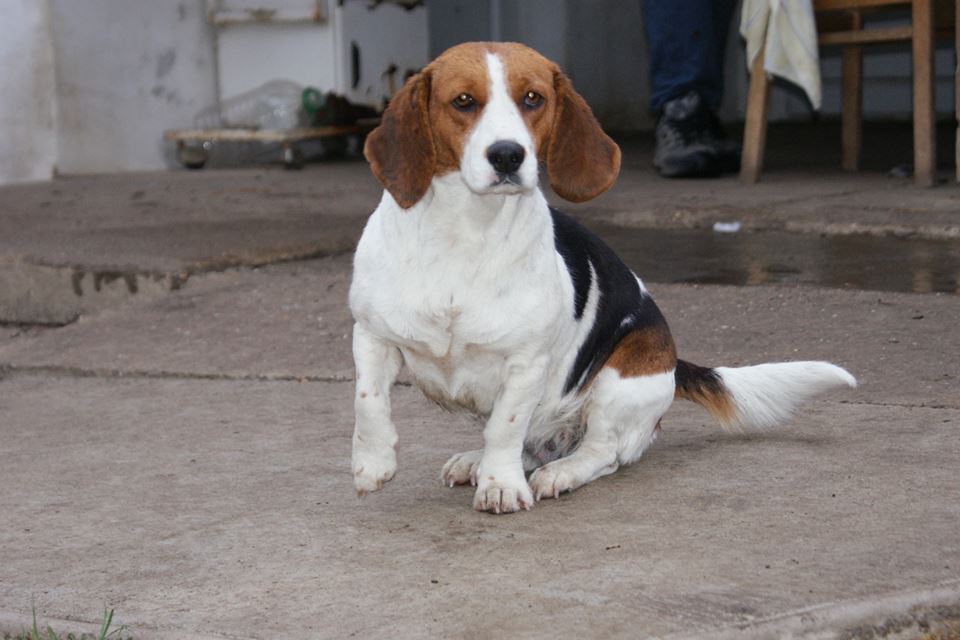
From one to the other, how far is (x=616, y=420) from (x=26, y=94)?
17.6 ft

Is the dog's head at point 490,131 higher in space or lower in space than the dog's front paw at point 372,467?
higher

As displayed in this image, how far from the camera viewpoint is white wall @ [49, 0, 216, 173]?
773 cm

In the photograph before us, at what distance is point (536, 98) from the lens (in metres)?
2.74

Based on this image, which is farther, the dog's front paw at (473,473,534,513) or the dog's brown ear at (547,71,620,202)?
the dog's brown ear at (547,71,620,202)

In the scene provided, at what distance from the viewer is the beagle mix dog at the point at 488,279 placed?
271 cm

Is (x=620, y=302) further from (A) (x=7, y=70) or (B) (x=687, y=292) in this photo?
(A) (x=7, y=70)

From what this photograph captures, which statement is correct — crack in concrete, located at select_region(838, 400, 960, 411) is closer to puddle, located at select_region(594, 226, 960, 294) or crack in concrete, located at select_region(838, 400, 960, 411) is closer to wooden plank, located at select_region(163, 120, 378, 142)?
puddle, located at select_region(594, 226, 960, 294)

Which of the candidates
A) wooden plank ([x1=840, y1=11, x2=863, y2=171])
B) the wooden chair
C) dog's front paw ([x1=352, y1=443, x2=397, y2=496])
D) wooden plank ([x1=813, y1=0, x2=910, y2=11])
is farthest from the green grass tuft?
wooden plank ([x1=840, y1=11, x2=863, y2=171])

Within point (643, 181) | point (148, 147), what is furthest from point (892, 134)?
point (148, 147)

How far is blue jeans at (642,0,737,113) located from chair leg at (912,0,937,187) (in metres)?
1.05

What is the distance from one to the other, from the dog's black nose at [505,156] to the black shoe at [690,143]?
167 inches

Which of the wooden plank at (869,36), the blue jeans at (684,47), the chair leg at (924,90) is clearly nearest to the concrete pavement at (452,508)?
the chair leg at (924,90)

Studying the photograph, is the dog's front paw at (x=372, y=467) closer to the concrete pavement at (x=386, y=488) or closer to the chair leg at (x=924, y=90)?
the concrete pavement at (x=386, y=488)

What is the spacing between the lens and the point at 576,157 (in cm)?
291
